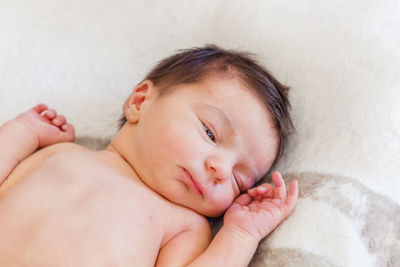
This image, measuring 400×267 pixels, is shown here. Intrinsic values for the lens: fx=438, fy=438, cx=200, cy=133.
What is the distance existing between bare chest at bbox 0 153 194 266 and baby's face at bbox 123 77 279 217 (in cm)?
7

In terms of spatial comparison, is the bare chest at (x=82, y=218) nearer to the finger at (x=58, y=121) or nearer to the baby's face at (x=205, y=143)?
the baby's face at (x=205, y=143)

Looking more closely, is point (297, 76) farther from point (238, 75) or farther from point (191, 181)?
point (191, 181)

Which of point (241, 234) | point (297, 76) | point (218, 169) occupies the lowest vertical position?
point (241, 234)

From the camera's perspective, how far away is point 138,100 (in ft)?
3.97

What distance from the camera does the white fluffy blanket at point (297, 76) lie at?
93 cm

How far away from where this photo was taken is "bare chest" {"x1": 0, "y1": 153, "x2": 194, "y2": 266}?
0.89m

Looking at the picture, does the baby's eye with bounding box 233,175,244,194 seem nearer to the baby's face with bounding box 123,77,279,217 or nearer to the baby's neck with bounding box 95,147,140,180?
the baby's face with bounding box 123,77,279,217

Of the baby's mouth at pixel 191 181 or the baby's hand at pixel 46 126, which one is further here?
the baby's hand at pixel 46 126

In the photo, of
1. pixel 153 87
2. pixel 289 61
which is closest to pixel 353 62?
pixel 289 61

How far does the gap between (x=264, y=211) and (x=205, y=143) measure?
→ 8.2 inches

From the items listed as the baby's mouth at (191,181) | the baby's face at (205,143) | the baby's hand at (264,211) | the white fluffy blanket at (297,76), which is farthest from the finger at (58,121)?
the baby's hand at (264,211)

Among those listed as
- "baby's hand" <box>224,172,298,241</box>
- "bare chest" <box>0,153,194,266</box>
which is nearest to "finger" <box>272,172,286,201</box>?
"baby's hand" <box>224,172,298,241</box>

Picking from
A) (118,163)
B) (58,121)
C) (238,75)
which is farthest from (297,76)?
(58,121)

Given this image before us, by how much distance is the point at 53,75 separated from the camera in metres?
1.50
